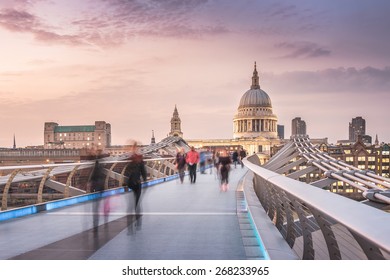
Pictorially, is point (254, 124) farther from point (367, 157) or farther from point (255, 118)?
point (367, 157)

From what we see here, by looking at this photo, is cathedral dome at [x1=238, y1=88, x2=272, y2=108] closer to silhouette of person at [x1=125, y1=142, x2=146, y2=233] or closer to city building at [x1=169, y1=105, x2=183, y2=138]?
city building at [x1=169, y1=105, x2=183, y2=138]

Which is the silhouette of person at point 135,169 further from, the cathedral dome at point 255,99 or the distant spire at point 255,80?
the distant spire at point 255,80

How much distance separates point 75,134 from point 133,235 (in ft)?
593

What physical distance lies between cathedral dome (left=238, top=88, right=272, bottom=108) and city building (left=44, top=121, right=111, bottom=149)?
2019 inches

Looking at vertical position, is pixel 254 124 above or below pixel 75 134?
above

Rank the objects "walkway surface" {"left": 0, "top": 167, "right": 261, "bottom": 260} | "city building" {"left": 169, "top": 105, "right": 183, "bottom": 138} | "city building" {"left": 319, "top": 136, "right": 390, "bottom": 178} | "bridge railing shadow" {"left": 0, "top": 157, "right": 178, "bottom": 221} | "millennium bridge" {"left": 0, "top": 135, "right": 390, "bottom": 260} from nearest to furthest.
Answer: "millennium bridge" {"left": 0, "top": 135, "right": 390, "bottom": 260} < "walkway surface" {"left": 0, "top": 167, "right": 261, "bottom": 260} < "bridge railing shadow" {"left": 0, "top": 157, "right": 178, "bottom": 221} < "city building" {"left": 319, "top": 136, "right": 390, "bottom": 178} < "city building" {"left": 169, "top": 105, "right": 183, "bottom": 138}

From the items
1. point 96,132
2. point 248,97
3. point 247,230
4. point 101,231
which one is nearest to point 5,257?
point 101,231

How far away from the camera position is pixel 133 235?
237 inches

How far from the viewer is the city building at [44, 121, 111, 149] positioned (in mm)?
176125

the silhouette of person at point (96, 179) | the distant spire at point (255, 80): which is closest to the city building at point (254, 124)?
the distant spire at point (255, 80)

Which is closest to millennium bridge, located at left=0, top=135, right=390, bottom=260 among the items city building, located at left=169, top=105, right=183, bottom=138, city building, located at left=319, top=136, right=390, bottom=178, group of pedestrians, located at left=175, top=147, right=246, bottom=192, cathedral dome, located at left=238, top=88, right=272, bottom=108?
group of pedestrians, located at left=175, top=147, right=246, bottom=192

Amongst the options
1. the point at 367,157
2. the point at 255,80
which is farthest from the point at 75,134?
the point at 367,157
